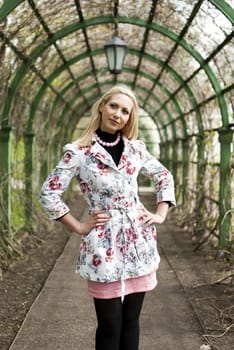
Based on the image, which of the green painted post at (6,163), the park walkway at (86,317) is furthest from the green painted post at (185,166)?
the green painted post at (6,163)

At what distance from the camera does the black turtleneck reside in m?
2.77

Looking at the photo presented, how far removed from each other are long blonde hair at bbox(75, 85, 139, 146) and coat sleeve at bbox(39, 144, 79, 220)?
3.0 inches

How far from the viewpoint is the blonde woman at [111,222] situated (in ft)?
8.68

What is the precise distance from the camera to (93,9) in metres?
7.28

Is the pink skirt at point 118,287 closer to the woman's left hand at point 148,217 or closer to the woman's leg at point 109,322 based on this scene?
the woman's leg at point 109,322

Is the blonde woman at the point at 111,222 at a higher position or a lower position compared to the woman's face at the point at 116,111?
lower

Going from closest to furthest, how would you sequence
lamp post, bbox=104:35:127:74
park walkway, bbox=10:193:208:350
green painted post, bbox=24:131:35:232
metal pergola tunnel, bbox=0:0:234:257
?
1. park walkway, bbox=10:193:208:350
2. metal pergola tunnel, bbox=0:0:234:257
3. lamp post, bbox=104:35:127:74
4. green painted post, bbox=24:131:35:232

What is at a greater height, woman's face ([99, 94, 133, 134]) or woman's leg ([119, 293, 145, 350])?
woman's face ([99, 94, 133, 134])

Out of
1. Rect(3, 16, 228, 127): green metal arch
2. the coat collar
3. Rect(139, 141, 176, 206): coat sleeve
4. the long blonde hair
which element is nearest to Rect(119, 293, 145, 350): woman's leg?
Rect(139, 141, 176, 206): coat sleeve

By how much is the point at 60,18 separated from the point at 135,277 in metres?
5.04

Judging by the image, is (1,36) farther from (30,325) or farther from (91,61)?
(91,61)

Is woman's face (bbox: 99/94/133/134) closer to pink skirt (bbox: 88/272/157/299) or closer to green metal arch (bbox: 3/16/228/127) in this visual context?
pink skirt (bbox: 88/272/157/299)

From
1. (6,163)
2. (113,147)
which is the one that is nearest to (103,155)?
(113,147)

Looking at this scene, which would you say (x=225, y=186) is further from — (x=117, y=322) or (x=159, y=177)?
(x=117, y=322)
